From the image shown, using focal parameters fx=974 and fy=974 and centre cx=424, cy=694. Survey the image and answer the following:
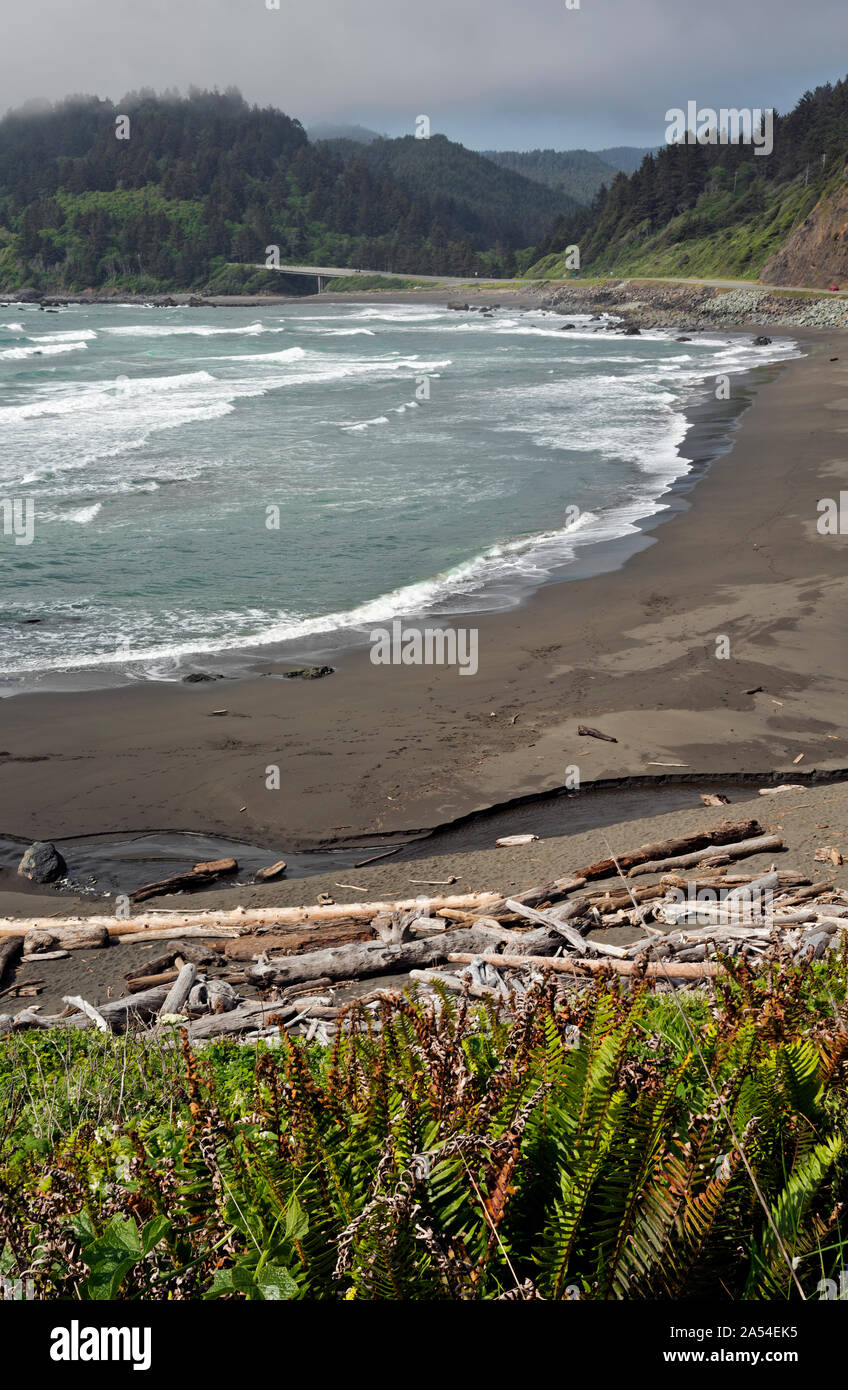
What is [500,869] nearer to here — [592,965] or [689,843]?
[689,843]

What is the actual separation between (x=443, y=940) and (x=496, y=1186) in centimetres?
471

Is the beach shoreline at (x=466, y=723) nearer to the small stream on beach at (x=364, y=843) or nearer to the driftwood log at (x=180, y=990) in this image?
the small stream on beach at (x=364, y=843)

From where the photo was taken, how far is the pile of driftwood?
223 inches

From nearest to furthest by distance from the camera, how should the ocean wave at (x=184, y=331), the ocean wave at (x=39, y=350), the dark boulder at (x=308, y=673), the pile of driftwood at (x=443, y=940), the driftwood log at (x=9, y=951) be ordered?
the pile of driftwood at (x=443, y=940)
the driftwood log at (x=9, y=951)
the dark boulder at (x=308, y=673)
the ocean wave at (x=39, y=350)
the ocean wave at (x=184, y=331)

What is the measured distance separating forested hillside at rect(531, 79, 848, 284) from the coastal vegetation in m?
95.4

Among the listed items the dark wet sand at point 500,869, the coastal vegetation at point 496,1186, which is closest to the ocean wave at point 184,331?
the dark wet sand at point 500,869

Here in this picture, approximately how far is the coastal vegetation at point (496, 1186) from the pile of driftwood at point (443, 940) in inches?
102

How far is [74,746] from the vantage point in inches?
490

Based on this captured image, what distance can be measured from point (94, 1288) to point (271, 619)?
15.7m

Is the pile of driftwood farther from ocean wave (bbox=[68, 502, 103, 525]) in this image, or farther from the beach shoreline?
ocean wave (bbox=[68, 502, 103, 525])

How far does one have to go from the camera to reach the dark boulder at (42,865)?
31.3ft

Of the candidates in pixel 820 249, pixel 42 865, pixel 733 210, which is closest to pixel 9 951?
pixel 42 865

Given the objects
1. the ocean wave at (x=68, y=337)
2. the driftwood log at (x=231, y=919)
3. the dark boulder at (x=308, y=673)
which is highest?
the ocean wave at (x=68, y=337)
